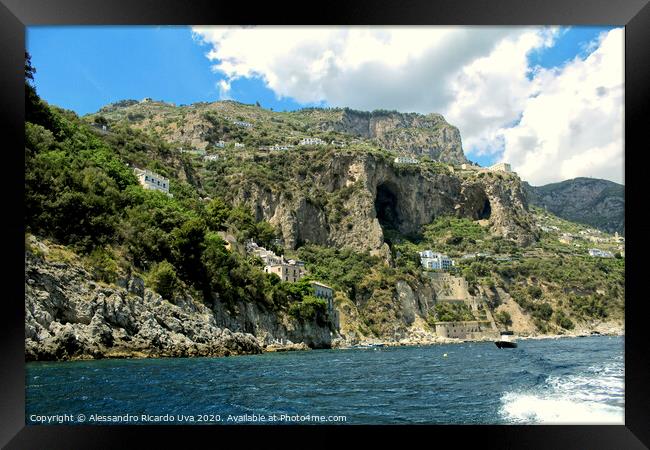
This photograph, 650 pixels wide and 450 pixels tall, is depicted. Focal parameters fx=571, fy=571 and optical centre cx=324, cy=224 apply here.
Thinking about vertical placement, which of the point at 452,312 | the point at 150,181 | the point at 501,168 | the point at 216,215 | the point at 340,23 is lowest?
the point at 452,312

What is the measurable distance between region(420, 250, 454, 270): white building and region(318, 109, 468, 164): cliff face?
26024mm

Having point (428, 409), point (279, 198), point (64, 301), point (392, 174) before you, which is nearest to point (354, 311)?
point (279, 198)

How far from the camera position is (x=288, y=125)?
64250mm

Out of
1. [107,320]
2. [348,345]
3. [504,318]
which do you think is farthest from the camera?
[504,318]

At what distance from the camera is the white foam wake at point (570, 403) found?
6.25 m

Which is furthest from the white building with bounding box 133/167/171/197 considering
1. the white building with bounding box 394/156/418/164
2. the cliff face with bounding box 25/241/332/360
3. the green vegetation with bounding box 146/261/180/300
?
the white building with bounding box 394/156/418/164

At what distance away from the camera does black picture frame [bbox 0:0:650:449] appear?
416cm

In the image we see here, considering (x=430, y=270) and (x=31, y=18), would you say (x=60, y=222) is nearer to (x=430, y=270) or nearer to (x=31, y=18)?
(x=31, y=18)

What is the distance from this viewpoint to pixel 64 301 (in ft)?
38.0

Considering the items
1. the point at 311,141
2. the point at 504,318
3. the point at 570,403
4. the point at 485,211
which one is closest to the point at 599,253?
the point at 504,318

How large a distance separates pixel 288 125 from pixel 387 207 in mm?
19793

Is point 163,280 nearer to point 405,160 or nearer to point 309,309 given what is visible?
point 309,309

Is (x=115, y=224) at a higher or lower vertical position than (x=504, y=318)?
higher
